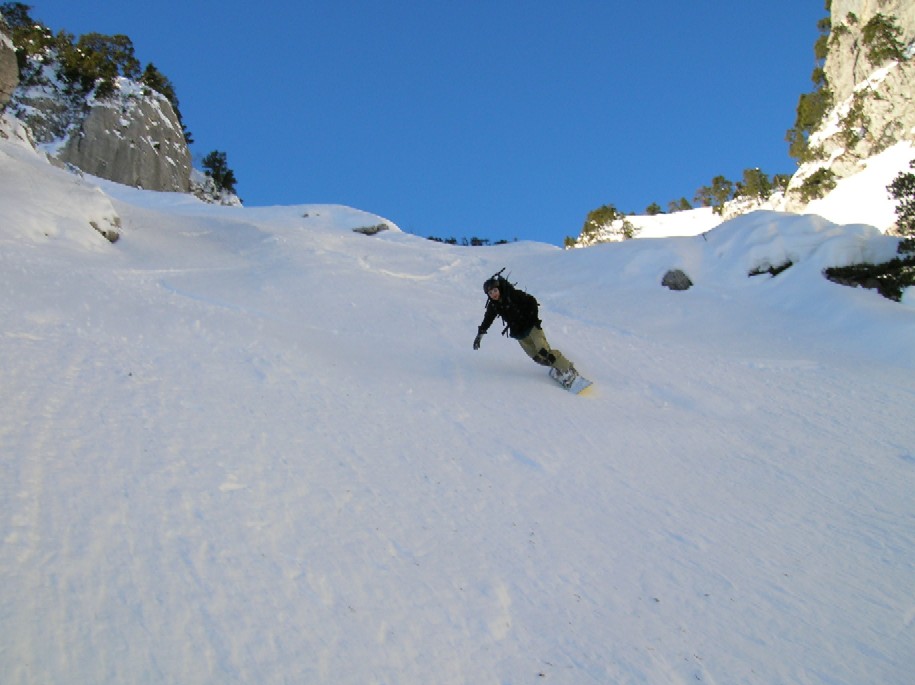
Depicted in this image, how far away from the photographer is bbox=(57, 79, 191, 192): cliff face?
4656 cm

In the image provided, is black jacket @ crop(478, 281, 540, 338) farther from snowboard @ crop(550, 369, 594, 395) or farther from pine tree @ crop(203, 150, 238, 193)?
pine tree @ crop(203, 150, 238, 193)

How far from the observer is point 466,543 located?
3.64 meters

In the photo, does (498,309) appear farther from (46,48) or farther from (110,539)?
(46,48)

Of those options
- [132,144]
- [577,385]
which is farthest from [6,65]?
[132,144]

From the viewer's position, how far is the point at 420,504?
409cm

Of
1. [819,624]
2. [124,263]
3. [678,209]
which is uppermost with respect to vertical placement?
A: [678,209]

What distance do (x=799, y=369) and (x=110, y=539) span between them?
9850 millimetres

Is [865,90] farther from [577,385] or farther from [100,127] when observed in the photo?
[100,127]

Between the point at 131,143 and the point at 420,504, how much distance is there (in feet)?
183

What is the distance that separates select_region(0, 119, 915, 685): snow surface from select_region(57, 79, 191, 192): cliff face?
146ft

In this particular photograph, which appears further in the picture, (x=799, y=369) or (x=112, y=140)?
(x=112, y=140)

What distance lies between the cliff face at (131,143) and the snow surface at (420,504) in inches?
1755

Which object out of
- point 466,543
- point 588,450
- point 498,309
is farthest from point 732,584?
point 498,309

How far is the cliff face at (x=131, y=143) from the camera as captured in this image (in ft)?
153
